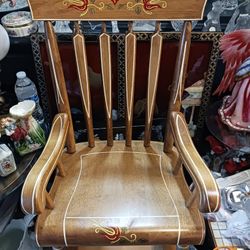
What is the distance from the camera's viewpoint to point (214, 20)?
1.22 metres

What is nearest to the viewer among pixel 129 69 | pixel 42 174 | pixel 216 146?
pixel 42 174

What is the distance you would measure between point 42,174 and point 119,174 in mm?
319

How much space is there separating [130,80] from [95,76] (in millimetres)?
280

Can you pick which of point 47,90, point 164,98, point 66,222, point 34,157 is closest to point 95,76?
point 47,90

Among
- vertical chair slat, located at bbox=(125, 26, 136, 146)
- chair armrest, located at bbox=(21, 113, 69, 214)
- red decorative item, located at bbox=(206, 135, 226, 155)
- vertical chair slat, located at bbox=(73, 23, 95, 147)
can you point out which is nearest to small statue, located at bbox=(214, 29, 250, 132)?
red decorative item, located at bbox=(206, 135, 226, 155)

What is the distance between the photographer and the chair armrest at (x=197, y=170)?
81cm

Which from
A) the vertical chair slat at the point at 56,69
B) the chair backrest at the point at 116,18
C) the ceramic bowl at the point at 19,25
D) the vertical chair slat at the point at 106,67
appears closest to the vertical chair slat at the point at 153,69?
the chair backrest at the point at 116,18

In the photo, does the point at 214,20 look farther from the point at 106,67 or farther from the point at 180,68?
the point at 106,67

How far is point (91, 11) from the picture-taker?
0.99 metres

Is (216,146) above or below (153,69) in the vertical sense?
below

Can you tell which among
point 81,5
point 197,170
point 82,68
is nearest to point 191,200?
point 197,170

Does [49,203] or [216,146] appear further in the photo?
[216,146]

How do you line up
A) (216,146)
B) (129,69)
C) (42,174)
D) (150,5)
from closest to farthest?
(42,174)
(150,5)
(129,69)
(216,146)

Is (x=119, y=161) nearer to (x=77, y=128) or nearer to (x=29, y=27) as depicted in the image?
(x=77, y=128)
